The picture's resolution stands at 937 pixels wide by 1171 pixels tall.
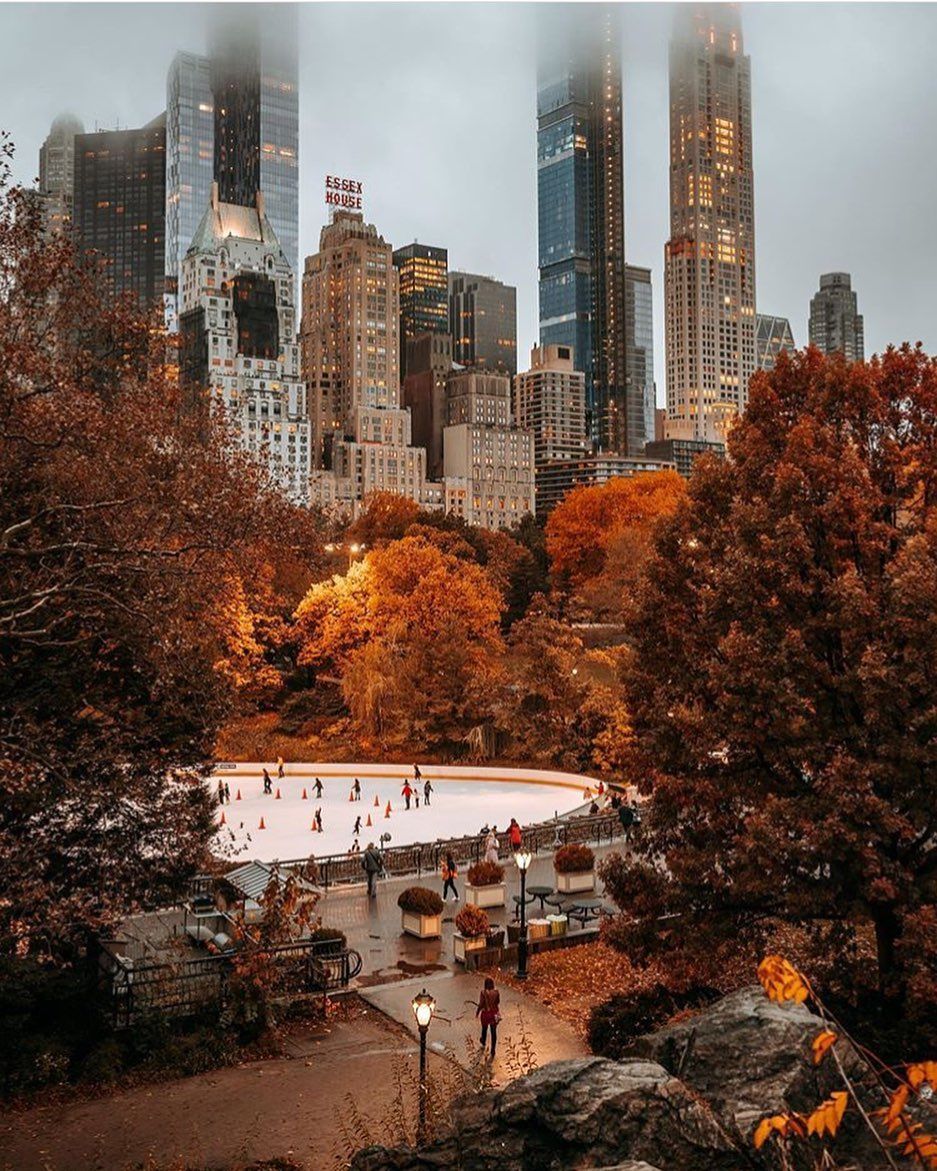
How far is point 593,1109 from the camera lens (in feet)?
27.3

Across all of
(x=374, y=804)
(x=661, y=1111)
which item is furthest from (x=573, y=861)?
(x=661, y=1111)

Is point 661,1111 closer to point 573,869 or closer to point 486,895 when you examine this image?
point 486,895

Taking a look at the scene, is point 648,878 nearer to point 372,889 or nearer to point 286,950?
point 286,950

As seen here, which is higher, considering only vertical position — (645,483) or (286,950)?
(645,483)

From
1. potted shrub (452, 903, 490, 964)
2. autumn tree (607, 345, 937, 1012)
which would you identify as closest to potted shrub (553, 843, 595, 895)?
A: potted shrub (452, 903, 490, 964)

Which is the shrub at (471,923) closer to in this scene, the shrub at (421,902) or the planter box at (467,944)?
the planter box at (467,944)

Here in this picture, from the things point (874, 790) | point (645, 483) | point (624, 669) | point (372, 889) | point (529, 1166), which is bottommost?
point (372, 889)

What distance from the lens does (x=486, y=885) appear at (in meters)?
24.9

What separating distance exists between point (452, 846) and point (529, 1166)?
21.3 metres

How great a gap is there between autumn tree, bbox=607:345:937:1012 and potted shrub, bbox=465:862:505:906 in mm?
7988

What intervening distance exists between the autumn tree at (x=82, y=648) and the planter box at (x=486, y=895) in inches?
330

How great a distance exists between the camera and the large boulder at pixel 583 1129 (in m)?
8.13

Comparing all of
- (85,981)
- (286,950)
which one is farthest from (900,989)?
(85,981)

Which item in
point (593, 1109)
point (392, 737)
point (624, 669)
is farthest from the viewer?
point (392, 737)
